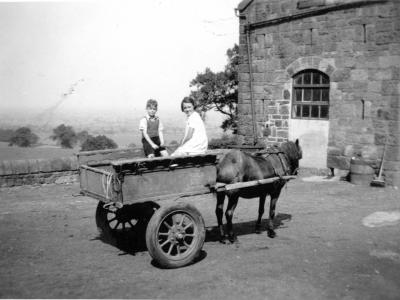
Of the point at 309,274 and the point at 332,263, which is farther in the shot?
the point at 332,263

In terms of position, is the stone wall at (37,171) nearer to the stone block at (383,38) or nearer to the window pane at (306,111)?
the window pane at (306,111)

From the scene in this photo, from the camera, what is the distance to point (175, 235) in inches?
207

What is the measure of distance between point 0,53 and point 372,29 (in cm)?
1483

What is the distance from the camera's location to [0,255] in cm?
575

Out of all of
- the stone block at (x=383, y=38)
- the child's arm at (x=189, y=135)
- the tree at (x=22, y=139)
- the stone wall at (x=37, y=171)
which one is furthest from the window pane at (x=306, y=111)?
the tree at (x=22, y=139)

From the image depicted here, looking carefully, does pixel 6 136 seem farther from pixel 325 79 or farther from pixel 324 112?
pixel 325 79

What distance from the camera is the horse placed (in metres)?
6.10

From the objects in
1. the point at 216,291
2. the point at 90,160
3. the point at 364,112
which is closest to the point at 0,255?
the point at 90,160

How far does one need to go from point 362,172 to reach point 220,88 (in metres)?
9.84

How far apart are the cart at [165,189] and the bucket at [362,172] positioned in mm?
6474

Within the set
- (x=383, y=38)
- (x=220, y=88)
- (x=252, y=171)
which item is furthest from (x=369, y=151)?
(x=220, y=88)

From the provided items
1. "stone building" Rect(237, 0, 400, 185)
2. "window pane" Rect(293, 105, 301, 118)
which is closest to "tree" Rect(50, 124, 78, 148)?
"stone building" Rect(237, 0, 400, 185)

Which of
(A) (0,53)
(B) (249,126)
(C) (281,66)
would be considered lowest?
(B) (249,126)

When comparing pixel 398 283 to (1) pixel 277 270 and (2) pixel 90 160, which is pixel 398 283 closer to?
(1) pixel 277 270
